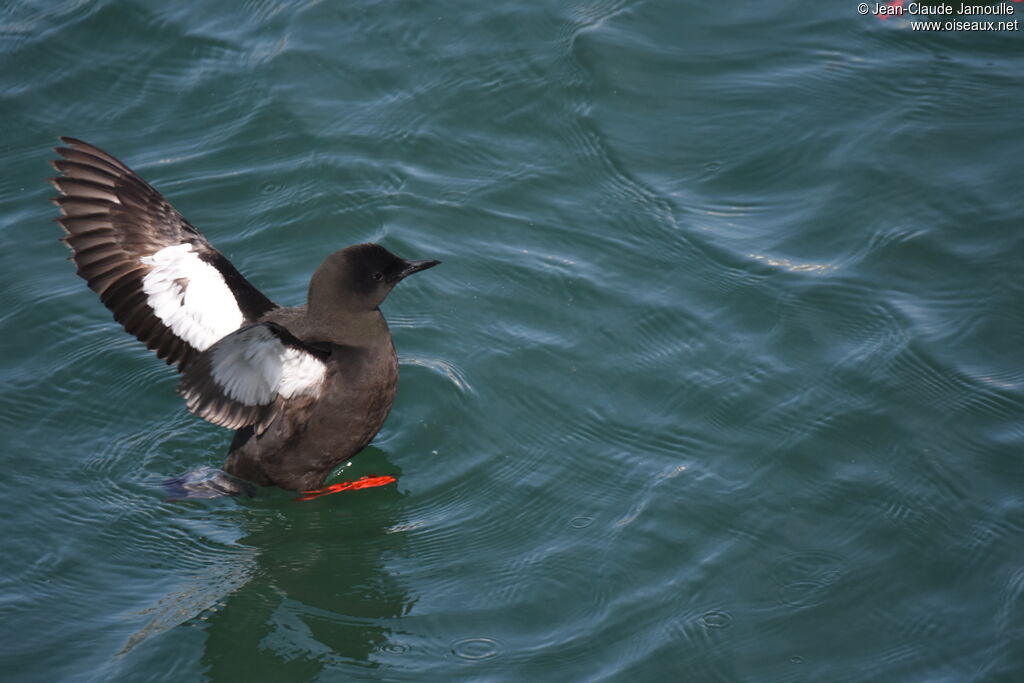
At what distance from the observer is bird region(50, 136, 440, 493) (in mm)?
5465

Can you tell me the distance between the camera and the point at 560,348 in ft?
20.4

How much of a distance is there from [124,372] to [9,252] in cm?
141

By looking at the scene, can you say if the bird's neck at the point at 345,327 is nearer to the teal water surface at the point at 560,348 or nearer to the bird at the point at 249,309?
the bird at the point at 249,309

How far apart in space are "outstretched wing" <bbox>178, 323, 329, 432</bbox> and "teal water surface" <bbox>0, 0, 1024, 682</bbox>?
0.68 meters

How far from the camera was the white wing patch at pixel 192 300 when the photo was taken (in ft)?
18.2

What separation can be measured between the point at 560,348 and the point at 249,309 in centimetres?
166

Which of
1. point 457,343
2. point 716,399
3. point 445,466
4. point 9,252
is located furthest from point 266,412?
point 9,252

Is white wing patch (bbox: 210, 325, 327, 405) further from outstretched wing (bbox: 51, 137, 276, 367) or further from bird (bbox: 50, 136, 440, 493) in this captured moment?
outstretched wing (bbox: 51, 137, 276, 367)

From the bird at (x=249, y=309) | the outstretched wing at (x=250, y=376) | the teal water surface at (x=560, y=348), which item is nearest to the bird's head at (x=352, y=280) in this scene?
the bird at (x=249, y=309)

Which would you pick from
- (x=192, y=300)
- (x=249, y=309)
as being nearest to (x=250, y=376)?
(x=249, y=309)

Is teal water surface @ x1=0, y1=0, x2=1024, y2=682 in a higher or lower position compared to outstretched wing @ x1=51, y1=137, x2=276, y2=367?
lower

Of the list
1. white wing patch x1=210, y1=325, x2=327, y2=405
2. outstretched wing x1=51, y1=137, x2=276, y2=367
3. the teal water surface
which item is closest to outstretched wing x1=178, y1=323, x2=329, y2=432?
white wing patch x1=210, y1=325, x2=327, y2=405

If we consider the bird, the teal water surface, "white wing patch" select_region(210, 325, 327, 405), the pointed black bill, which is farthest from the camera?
the pointed black bill

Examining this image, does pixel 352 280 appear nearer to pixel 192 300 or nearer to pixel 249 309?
pixel 249 309
